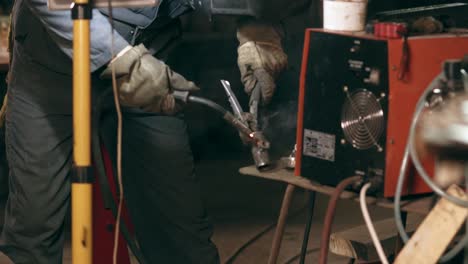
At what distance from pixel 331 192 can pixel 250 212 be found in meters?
2.40

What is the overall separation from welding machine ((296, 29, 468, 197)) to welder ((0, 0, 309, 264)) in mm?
388

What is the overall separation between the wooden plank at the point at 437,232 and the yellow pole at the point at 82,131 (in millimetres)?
709

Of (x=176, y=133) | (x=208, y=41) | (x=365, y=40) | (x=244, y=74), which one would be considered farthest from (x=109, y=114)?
(x=208, y=41)

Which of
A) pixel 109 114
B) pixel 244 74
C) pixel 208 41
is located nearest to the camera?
pixel 244 74

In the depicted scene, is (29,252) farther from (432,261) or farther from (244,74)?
(432,261)

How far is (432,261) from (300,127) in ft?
1.72

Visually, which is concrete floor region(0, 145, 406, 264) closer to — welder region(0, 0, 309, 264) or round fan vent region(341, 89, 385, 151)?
welder region(0, 0, 309, 264)

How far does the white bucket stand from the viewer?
2.22 meters

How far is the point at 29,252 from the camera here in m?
2.81

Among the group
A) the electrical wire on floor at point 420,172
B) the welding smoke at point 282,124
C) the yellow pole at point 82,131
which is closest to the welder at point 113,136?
the yellow pole at point 82,131

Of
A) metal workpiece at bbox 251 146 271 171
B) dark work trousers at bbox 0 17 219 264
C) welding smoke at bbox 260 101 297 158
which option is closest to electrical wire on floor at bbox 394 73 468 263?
metal workpiece at bbox 251 146 271 171

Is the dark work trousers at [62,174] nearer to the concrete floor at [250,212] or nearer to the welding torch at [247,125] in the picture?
the welding torch at [247,125]

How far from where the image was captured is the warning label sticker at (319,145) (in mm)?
2227

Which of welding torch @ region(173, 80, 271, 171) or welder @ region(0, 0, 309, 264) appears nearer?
welding torch @ region(173, 80, 271, 171)
